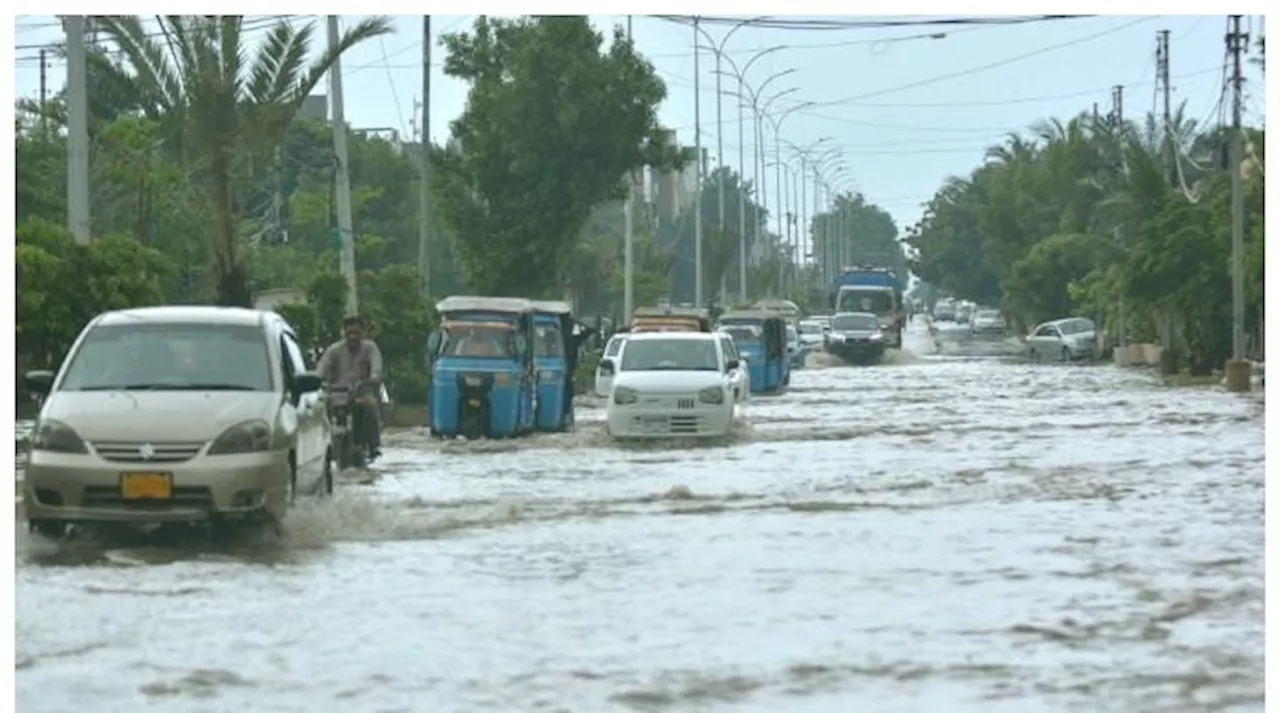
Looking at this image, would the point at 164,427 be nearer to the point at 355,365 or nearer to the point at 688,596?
the point at 688,596

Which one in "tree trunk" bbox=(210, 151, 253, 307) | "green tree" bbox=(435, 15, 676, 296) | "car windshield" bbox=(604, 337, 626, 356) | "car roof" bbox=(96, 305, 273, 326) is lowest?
"car windshield" bbox=(604, 337, 626, 356)

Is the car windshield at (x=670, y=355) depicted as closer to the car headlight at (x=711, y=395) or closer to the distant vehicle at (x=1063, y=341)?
the car headlight at (x=711, y=395)

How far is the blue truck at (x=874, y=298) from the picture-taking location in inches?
3046

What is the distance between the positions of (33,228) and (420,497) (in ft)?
14.0

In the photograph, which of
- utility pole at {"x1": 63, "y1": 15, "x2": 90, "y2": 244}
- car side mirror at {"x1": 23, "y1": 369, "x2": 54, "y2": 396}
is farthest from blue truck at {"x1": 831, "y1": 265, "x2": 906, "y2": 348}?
car side mirror at {"x1": 23, "y1": 369, "x2": 54, "y2": 396}

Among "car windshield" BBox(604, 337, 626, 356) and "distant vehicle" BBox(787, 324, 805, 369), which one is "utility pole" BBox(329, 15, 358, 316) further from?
"distant vehicle" BBox(787, 324, 805, 369)

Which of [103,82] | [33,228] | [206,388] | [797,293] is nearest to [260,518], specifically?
[206,388]

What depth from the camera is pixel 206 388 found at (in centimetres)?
1563

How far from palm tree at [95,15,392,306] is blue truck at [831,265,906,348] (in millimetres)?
54254

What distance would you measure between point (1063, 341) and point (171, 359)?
53429mm

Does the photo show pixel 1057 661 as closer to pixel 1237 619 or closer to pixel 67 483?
pixel 1237 619

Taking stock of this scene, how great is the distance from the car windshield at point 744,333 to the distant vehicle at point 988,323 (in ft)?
186

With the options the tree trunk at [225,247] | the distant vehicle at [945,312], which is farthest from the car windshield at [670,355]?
the distant vehicle at [945,312]

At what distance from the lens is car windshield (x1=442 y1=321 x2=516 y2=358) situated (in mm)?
28812
